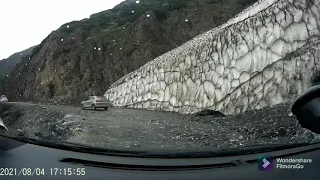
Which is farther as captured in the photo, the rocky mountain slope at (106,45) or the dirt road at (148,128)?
the rocky mountain slope at (106,45)

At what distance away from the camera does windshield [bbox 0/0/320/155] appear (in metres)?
1.92

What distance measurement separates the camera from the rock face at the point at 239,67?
194 centimetres

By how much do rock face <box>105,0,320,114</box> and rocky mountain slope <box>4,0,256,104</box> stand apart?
0.07m

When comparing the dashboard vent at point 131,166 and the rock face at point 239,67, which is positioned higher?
the rock face at point 239,67

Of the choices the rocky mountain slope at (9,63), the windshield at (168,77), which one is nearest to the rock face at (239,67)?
the windshield at (168,77)

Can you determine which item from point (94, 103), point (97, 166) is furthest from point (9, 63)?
point (97, 166)

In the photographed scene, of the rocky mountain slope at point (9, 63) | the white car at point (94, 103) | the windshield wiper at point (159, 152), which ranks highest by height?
the rocky mountain slope at point (9, 63)

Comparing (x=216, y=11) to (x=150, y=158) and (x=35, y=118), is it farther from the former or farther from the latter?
(x=35, y=118)

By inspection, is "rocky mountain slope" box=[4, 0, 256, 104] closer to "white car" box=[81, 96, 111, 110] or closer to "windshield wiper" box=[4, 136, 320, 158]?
"white car" box=[81, 96, 111, 110]

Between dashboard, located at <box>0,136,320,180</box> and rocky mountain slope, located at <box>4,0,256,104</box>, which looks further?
rocky mountain slope, located at <box>4,0,256,104</box>

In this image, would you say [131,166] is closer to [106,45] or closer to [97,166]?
[97,166]

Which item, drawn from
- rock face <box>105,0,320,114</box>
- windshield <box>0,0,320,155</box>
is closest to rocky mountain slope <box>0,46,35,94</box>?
windshield <box>0,0,320,155</box>

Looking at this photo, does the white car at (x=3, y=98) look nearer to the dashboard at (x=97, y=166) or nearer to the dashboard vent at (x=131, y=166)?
the dashboard at (x=97, y=166)

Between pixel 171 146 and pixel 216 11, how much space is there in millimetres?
904
